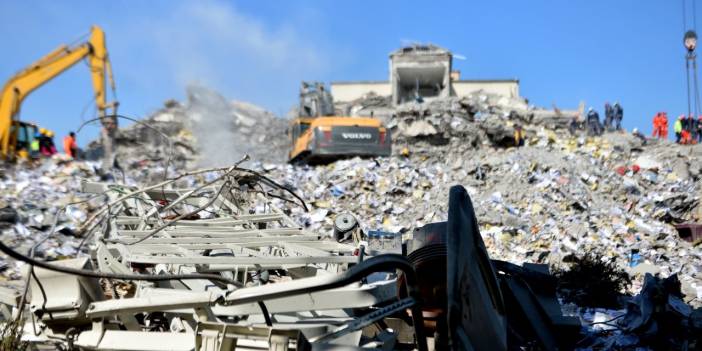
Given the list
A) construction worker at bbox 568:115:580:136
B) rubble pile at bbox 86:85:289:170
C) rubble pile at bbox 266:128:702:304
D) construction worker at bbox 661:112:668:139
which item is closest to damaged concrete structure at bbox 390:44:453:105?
rubble pile at bbox 86:85:289:170

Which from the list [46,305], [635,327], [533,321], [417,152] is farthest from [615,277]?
[417,152]

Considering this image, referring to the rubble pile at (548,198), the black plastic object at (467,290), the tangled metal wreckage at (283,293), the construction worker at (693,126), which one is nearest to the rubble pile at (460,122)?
the rubble pile at (548,198)

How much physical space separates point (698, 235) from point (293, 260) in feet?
25.8

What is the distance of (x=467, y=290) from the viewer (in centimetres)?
237

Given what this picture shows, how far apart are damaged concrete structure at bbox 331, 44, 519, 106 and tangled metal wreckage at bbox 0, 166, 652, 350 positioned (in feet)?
80.8

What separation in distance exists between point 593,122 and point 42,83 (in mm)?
16147

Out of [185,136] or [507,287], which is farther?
[185,136]

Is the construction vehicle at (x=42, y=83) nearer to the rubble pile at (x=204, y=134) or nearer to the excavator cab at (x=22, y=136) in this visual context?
the excavator cab at (x=22, y=136)

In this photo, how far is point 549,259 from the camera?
8.30 m

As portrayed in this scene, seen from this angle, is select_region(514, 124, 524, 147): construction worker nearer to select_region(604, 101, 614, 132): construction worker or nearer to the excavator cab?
select_region(604, 101, 614, 132): construction worker

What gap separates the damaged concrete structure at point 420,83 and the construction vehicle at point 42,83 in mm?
13916

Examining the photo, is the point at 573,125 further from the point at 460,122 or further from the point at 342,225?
the point at 342,225

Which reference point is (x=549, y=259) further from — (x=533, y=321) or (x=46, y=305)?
(x=46, y=305)

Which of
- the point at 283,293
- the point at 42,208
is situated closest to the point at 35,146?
the point at 42,208
